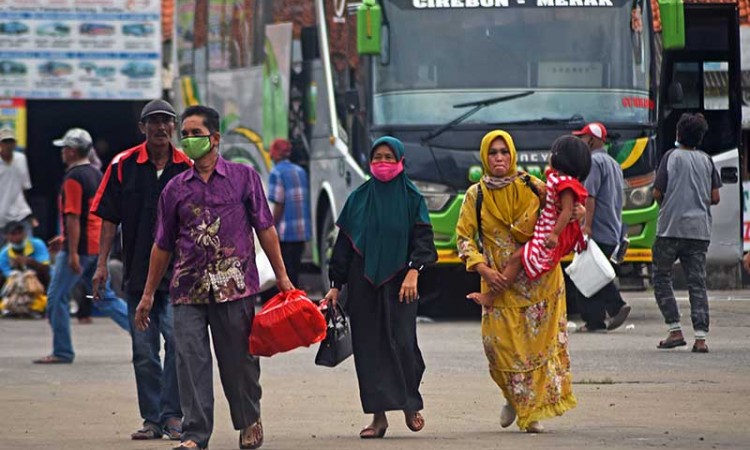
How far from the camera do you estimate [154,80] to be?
25.0 metres

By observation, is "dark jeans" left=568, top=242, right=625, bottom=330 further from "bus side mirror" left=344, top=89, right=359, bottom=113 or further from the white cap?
the white cap

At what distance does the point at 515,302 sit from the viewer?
33.3 ft

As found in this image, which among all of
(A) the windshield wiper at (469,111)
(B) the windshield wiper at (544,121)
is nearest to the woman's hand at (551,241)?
(A) the windshield wiper at (469,111)

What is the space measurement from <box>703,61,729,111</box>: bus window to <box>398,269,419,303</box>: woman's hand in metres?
12.7

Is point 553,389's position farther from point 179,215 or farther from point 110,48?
point 110,48

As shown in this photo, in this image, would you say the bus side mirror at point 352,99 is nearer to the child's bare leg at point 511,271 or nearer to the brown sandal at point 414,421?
the child's bare leg at point 511,271

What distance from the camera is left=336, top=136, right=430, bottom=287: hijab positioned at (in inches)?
396

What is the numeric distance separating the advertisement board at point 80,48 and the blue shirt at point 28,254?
4921 millimetres

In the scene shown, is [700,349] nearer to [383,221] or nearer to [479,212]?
[479,212]

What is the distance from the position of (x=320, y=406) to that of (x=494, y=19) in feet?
24.4

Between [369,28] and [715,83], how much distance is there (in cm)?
596

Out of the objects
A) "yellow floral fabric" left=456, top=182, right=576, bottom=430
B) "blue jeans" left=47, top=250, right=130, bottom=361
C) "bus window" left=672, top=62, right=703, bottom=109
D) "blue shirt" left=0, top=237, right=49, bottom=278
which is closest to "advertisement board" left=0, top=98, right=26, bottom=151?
"blue shirt" left=0, top=237, right=49, bottom=278

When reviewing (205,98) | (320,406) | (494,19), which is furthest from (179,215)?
(205,98)

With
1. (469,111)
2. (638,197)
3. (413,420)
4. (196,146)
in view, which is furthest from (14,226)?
(196,146)
